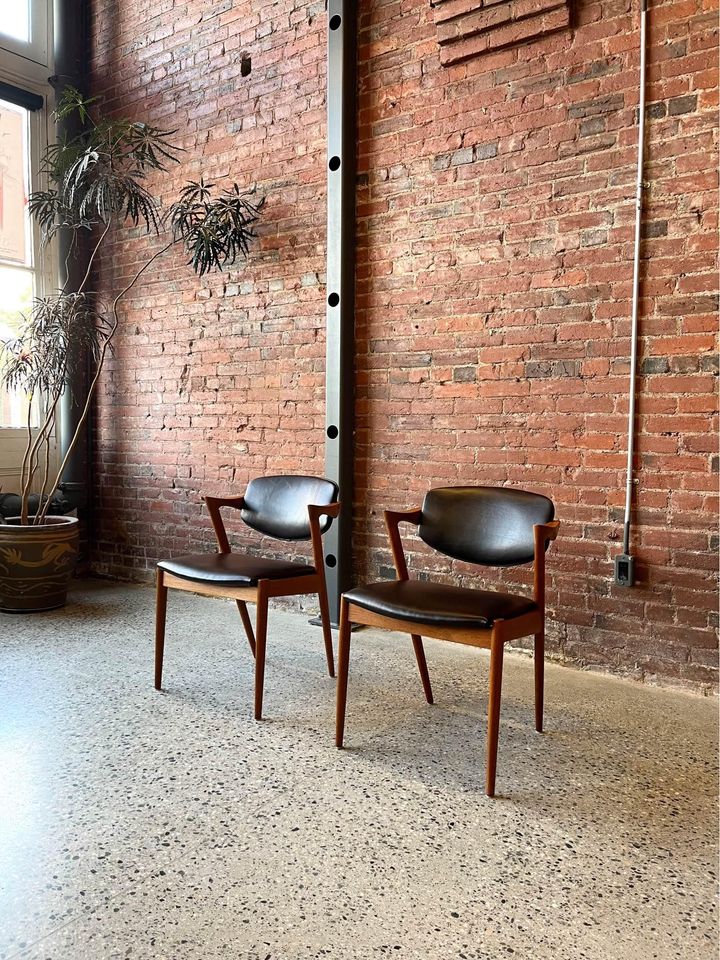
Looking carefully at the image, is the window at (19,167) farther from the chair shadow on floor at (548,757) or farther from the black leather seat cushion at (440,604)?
the black leather seat cushion at (440,604)

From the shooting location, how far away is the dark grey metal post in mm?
3926

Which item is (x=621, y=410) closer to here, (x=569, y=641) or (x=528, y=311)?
(x=528, y=311)

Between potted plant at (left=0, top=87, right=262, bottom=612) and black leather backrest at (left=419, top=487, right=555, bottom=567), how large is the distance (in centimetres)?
238

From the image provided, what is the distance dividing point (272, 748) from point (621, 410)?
1.97m

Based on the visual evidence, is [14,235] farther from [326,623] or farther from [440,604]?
[440,604]

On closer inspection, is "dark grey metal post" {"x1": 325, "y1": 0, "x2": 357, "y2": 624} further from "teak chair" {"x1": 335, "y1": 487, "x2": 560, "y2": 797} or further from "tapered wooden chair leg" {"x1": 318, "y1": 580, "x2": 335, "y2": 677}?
"teak chair" {"x1": 335, "y1": 487, "x2": 560, "y2": 797}

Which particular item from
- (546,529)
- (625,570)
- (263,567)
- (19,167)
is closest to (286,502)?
(263,567)

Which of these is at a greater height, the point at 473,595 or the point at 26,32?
the point at 26,32

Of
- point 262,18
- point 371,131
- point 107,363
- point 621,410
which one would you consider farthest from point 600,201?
point 107,363

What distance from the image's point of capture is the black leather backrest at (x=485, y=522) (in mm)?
2600

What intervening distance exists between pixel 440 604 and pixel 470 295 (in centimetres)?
187

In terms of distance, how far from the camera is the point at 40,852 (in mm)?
1815

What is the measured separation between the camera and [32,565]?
4242 mm

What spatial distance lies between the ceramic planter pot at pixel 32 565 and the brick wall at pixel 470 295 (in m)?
0.81
